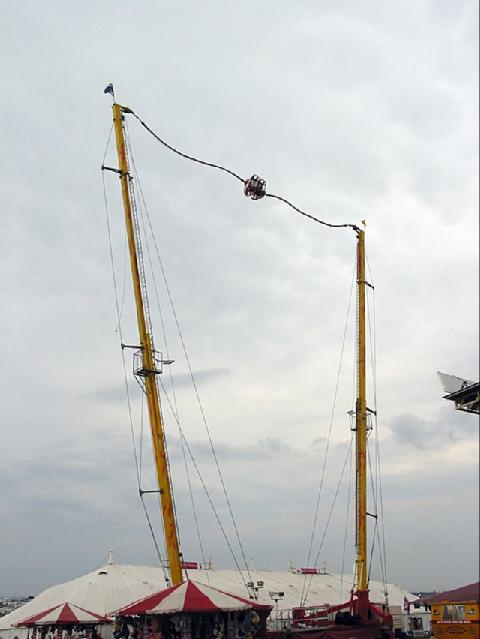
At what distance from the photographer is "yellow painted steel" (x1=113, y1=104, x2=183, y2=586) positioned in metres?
42.6

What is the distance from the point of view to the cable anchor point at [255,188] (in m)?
45.8

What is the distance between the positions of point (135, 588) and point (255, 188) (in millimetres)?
40048

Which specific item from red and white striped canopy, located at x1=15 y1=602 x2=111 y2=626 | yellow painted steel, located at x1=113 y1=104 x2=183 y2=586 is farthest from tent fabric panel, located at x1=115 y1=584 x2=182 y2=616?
red and white striped canopy, located at x1=15 y1=602 x2=111 y2=626

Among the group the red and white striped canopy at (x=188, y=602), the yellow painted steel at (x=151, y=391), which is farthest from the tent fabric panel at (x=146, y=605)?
the yellow painted steel at (x=151, y=391)

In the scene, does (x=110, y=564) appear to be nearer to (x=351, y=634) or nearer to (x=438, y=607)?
(x=351, y=634)

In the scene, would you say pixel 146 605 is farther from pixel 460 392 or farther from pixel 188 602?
pixel 460 392

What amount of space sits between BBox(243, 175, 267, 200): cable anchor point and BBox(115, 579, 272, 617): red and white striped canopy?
2570 centimetres

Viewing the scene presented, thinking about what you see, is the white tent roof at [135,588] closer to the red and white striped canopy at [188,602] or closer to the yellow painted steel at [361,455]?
the yellow painted steel at [361,455]

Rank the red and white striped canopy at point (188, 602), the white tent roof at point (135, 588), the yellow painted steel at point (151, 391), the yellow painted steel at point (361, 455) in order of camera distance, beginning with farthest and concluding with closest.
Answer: the white tent roof at point (135, 588) → the yellow painted steel at point (361, 455) → the yellow painted steel at point (151, 391) → the red and white striped canopy at point (188, 602)

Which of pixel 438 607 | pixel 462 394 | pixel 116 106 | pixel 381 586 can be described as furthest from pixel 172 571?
pixel 381 586

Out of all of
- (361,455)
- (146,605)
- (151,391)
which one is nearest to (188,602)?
(146,605)

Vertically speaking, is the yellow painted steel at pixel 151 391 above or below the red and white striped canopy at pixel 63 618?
above

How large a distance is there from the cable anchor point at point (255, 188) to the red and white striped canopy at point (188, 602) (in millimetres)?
25703

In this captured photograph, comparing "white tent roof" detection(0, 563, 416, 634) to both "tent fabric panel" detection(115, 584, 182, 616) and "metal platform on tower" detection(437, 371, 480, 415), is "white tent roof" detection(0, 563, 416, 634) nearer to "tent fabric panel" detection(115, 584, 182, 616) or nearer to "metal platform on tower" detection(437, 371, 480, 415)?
"tent fabric panel" detection(115, 584, 182, 616)
